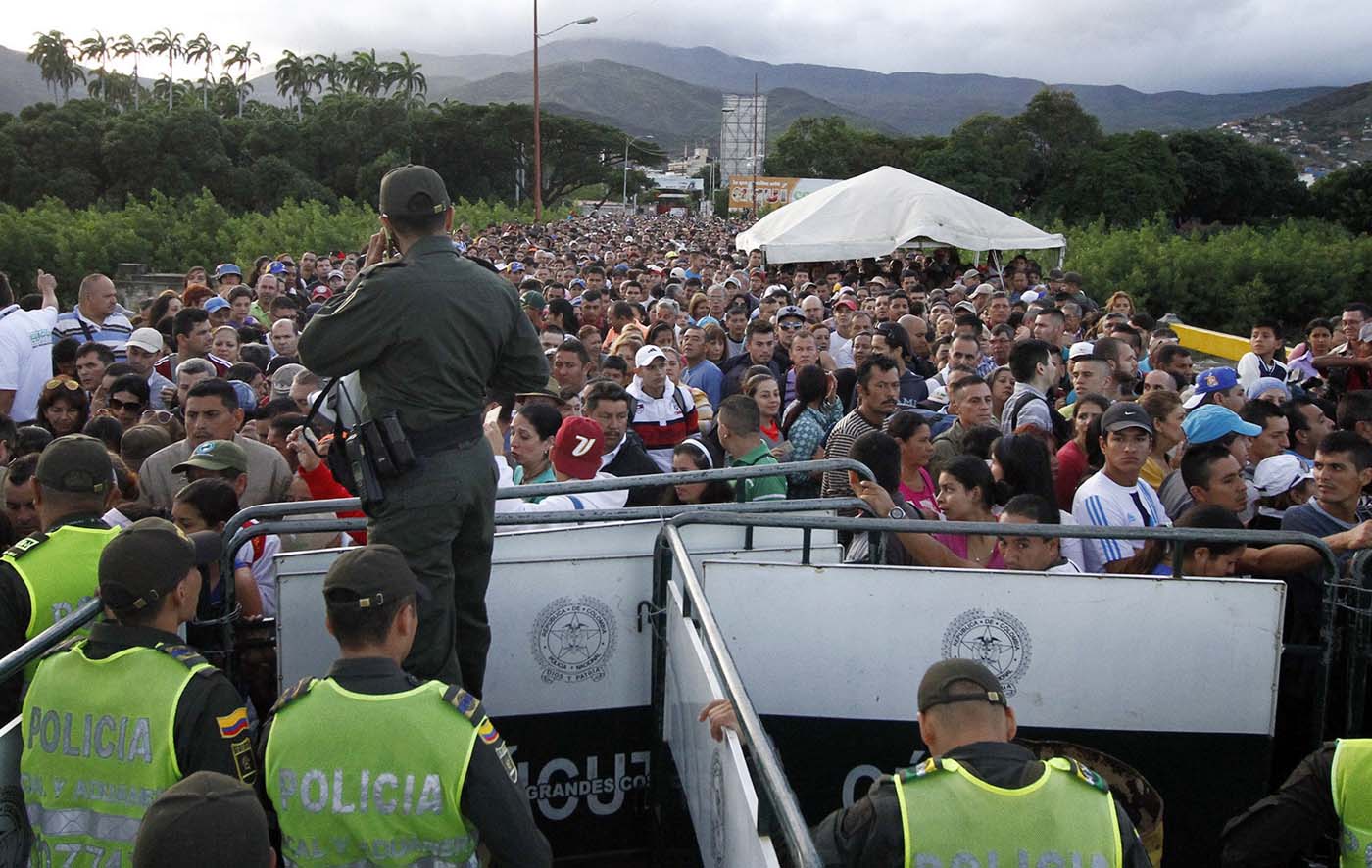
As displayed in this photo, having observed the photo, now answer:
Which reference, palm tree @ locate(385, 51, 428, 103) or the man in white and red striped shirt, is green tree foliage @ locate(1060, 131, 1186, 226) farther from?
palm tree @ locate(385, 51, 428, 103)

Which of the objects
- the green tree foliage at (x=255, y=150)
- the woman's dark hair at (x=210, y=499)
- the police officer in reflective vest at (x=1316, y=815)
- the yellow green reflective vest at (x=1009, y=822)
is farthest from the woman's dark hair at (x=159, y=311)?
the green tree foliage at (x=255, y=150)

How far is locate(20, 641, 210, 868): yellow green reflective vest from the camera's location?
3.01m

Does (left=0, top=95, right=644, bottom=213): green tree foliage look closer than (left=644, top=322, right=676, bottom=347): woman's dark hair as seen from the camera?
No

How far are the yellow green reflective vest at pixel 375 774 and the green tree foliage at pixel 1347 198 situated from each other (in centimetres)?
6079

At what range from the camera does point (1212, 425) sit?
642 cm

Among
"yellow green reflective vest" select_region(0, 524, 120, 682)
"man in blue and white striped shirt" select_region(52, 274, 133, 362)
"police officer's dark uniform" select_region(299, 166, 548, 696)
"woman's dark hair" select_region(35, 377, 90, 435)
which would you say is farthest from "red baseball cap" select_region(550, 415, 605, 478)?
"man in blue and white striped shirt" select_region(52, 274, 133, 362)

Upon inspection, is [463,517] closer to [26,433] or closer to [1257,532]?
[1257,532]

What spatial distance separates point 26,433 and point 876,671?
4360 mm

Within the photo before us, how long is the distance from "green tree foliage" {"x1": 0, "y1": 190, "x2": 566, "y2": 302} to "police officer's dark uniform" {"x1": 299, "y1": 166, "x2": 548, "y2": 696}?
92.7 ft

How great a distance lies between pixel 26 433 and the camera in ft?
19.8

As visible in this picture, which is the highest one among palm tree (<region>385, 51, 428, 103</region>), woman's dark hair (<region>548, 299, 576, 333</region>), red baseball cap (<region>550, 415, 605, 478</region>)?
palm tree (<region>385, 51, 428, 103</region>)

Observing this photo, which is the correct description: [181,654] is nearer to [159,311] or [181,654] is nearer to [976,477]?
[976,477]

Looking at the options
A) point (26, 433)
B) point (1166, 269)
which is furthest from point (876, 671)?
point (1166, 269)

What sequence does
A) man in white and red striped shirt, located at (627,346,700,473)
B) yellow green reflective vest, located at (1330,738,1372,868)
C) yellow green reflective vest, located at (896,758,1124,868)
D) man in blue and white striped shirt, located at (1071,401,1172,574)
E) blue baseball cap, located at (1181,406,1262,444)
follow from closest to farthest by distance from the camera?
yellow green reflective vest, located at (896,758,1124,868) < yellow green reflective vest, located at (1330,738,1372,868) < man in blue and white striped shirt, located at (1071,401,1172,574) < blue baseball cap, located at (1181,406,1262,444) < man in white and red striped shirt, located at (627,346,700,473)
